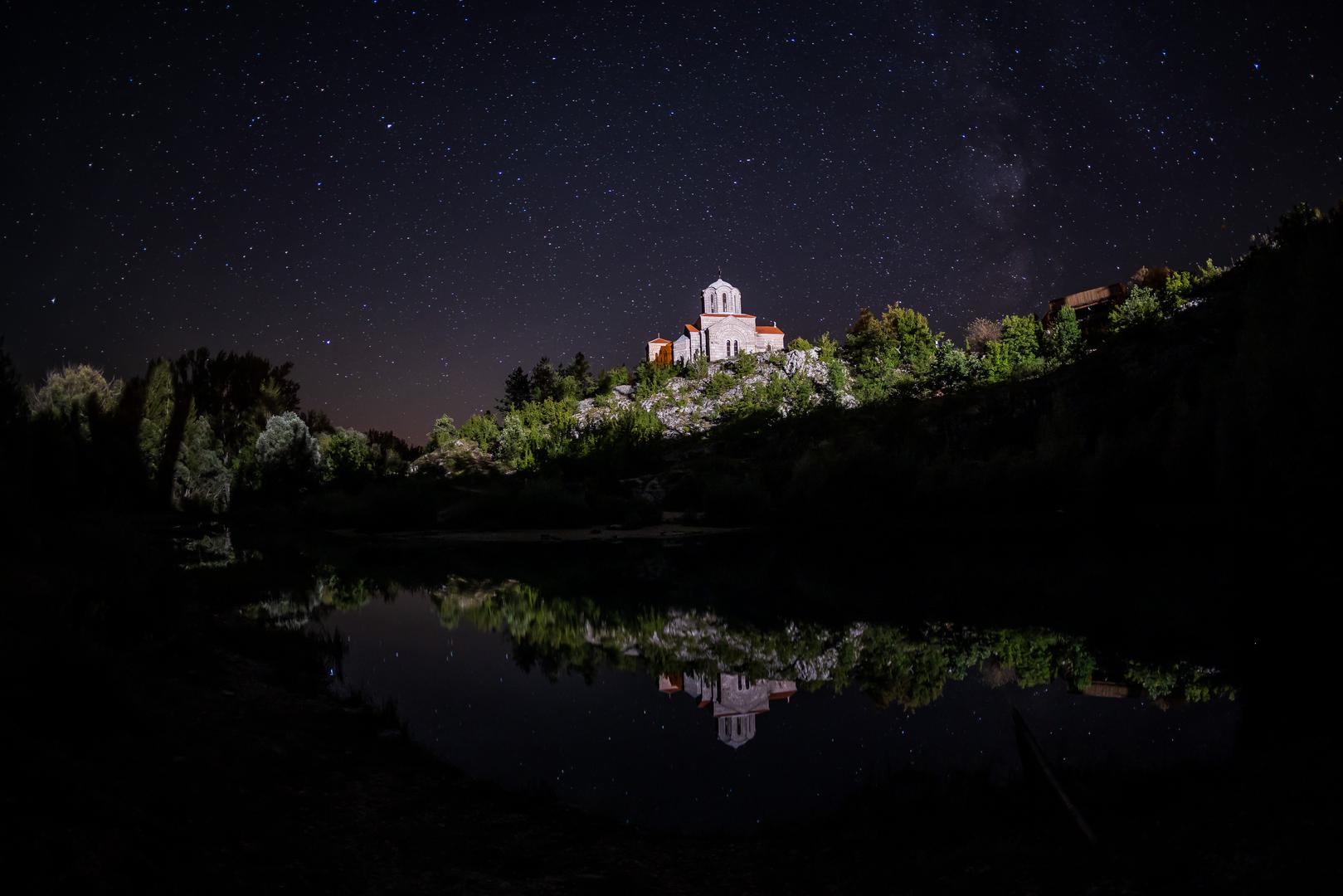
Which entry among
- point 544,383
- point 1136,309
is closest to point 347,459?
point 544,383

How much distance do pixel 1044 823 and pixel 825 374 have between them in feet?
192

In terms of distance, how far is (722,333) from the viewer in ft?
247

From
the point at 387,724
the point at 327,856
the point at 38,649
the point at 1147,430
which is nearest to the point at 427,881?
the point at 327,856

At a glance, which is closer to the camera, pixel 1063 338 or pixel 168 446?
pixel 168 446

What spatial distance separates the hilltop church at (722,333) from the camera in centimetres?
7488

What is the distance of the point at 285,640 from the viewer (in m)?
8.23

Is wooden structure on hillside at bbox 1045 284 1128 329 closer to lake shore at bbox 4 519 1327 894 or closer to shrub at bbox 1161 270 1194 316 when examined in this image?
shrub at bbox 1161 270 1194 316

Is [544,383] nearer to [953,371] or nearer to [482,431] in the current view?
[482,431]

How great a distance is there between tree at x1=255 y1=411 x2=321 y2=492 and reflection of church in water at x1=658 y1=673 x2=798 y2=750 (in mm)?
31446

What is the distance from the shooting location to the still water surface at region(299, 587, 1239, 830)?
4688 mm

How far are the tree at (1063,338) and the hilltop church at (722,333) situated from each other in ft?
92.4

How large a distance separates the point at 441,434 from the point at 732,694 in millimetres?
57256

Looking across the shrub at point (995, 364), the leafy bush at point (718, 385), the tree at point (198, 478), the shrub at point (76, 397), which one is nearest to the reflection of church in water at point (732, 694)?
the shrub at point (76, 397)

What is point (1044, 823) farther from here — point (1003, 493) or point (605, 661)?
point (1003, 493)
